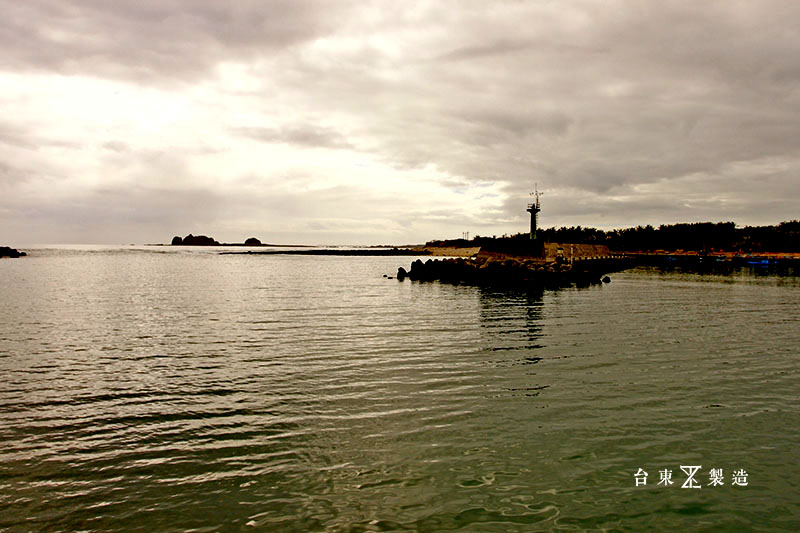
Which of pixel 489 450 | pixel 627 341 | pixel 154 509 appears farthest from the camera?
pixel 627 341

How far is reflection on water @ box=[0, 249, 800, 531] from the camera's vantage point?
8.38 metres

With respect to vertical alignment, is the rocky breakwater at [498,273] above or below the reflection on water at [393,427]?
above

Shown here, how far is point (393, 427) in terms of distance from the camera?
12.1 m

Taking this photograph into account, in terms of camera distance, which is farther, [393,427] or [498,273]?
[498,273]

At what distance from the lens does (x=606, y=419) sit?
491 inches

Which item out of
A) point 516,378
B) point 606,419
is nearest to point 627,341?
point 516,378

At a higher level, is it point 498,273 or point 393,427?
point 498,273

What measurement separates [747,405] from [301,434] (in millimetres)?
12858

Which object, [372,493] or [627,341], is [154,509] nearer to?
[372,493]

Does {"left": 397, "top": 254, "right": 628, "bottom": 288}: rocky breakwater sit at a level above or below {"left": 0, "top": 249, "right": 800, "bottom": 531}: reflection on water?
above

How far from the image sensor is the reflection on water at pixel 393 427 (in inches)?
330

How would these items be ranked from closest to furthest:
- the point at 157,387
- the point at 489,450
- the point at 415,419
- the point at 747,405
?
the point at 489,450 → the point at 415,419 → the point at 747,405 → the point at 157,387

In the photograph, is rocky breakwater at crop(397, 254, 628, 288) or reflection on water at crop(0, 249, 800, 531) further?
rocky breakwater at crop(397, 254, 628, 288)

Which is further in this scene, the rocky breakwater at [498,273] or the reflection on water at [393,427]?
the rocky breakwater at [498,273]
